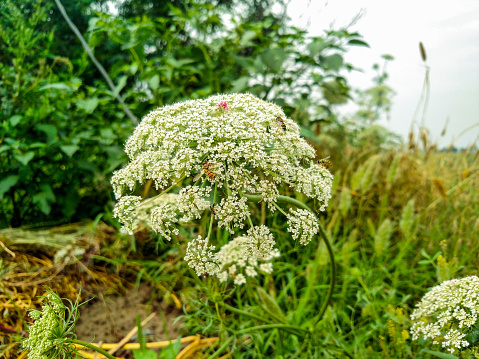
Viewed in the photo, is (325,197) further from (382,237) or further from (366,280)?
(366,280)

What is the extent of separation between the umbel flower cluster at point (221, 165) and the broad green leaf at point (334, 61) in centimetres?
165

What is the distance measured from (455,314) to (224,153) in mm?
1088

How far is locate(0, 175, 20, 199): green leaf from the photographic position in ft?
8.40

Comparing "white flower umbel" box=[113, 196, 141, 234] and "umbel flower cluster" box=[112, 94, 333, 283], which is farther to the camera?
"white flower umbel" box=[113, 196, 141, 234]

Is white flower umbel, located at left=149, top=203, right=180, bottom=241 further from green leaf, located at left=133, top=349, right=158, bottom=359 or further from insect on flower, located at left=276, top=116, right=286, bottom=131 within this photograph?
green leaf, located at left=133, top=349, right=158, bottom=359

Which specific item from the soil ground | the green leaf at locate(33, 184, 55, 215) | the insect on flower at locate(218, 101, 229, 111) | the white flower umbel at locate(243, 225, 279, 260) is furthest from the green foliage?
the white flower umbel at locate(243, 225, 279, 260)

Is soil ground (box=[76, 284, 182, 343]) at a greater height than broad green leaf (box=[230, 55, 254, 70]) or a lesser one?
lesser

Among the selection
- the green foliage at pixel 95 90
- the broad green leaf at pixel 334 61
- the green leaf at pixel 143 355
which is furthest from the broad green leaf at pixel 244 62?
the green leaf at pixel 143 355

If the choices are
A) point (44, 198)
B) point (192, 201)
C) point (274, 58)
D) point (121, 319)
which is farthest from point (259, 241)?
point (44, 198)

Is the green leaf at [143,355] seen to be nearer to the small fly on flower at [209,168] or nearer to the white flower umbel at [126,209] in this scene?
the white flower umbel at [126,209]

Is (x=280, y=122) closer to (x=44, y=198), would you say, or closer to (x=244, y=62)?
(x=244, y=62)

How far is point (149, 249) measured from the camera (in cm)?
299

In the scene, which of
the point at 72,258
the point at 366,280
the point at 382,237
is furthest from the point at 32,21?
the point at 366,280

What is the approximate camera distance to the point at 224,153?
1.12 meters
